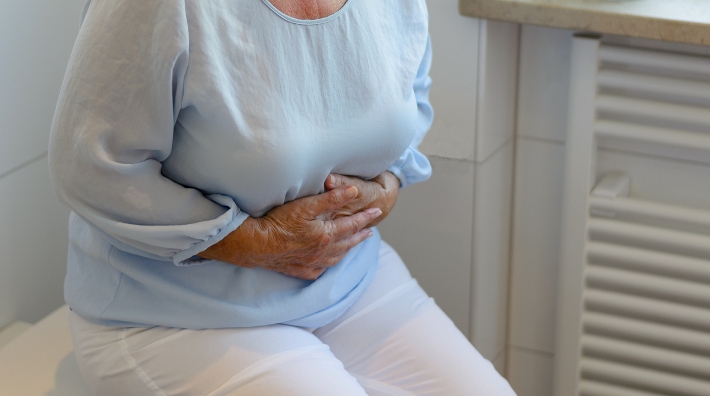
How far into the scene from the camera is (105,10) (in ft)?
2.74

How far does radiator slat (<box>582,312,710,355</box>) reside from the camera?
1283 millimetres

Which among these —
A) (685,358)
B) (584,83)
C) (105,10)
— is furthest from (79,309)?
(685,358)

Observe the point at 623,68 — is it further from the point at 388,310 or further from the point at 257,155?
the point at 257,155

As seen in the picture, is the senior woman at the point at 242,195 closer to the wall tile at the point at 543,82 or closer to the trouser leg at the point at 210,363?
the trouser leg at the point at 210,363

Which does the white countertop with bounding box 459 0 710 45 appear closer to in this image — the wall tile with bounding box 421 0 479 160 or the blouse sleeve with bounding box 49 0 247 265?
the wall tile with bounding box 421 0 479 160

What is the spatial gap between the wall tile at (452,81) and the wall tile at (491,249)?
63 millimetres

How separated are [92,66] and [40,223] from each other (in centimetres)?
61

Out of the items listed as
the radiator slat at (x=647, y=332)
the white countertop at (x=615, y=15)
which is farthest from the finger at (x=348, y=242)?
the radiator slat at (x=647, y=332)

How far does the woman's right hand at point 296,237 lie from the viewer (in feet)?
3.07

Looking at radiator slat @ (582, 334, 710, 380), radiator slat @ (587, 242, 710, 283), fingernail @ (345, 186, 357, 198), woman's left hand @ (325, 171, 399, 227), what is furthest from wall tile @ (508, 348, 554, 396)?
fingernail @ (345, 186, 357, 198)

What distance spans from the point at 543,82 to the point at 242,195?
2.06ft

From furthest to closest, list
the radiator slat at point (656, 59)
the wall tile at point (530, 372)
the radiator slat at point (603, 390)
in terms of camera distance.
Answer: the wall tile at point (530, 372) < the radiator slat at point (603, 390) < the radiator slat at point (656, 59)

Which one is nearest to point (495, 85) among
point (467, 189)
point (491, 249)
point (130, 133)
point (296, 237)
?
point (467, 189)

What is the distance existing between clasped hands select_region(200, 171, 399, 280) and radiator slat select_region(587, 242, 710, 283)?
1.46ft
